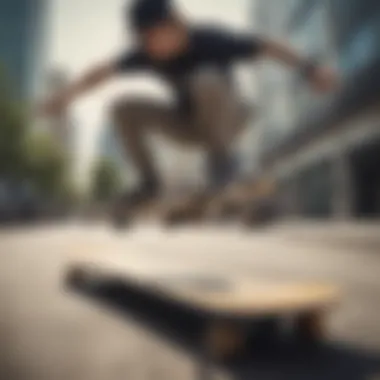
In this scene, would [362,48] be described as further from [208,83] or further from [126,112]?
[126,112]

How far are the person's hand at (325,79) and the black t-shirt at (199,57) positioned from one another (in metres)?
0.12

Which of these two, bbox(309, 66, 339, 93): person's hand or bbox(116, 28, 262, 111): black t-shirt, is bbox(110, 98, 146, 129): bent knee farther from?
bbox(309, 66, 339, 93): person's hand

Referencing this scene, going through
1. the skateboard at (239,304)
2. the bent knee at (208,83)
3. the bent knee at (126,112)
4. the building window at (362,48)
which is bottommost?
the skateboard at (239,304)

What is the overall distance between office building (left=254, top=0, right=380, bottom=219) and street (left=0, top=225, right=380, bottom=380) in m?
0.08

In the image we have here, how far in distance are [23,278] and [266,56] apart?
60 cm

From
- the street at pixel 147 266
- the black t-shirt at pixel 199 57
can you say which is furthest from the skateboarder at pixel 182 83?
the street at pixel 147 266

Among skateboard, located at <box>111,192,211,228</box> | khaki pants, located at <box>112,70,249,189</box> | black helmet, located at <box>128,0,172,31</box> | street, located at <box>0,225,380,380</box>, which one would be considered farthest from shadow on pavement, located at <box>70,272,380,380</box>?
black helmet, located at <box>128,0,172,31</box>

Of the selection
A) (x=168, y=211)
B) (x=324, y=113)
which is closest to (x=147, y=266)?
(x=168, y=211)

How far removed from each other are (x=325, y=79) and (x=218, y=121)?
8.9 inches

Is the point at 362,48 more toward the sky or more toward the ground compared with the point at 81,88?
more toward the sky

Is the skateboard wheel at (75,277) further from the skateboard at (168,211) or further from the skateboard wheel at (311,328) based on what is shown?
Answer: the skateboard wheel at (311,328)

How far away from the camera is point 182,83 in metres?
1.01

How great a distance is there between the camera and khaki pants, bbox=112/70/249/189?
0.99 metres

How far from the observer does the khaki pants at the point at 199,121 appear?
99cm
